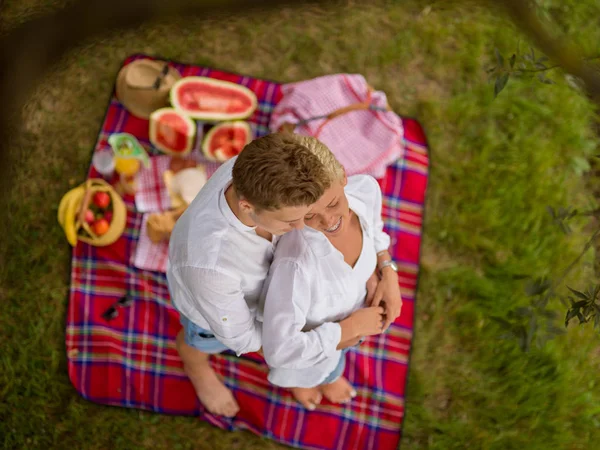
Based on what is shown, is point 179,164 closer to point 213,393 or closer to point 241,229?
point 213,393

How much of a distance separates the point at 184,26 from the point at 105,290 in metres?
2.23

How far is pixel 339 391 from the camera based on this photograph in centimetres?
354

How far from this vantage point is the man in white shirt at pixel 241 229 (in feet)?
6.34

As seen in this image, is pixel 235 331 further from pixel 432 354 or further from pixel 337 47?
pixel 337 47

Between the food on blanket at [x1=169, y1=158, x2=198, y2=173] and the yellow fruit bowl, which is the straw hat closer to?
the food on blanket at [x1=169, y1=158, x2=198, y2=173]

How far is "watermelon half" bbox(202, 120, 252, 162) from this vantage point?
4.00m

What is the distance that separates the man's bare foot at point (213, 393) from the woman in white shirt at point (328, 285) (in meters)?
0.67

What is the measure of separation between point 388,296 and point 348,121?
1.56 m

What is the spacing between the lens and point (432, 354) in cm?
380

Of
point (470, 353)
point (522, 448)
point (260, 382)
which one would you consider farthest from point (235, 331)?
point (522, 448)

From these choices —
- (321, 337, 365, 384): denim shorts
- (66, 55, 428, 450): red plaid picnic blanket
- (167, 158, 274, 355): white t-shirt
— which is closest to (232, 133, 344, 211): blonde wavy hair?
(167, 158, 274, 355): white t-shirt

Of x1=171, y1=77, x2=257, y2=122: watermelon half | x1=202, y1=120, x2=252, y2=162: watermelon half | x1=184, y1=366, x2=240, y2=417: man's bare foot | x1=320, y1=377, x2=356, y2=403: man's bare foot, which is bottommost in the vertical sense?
x1=184, y1=366, x2=240, y2=417: man's bare foot

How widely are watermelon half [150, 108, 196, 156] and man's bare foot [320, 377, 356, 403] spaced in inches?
74.3

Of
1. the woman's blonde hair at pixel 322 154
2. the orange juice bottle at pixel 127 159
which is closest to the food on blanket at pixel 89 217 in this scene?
the orange juice bottle at pixel 127 159
